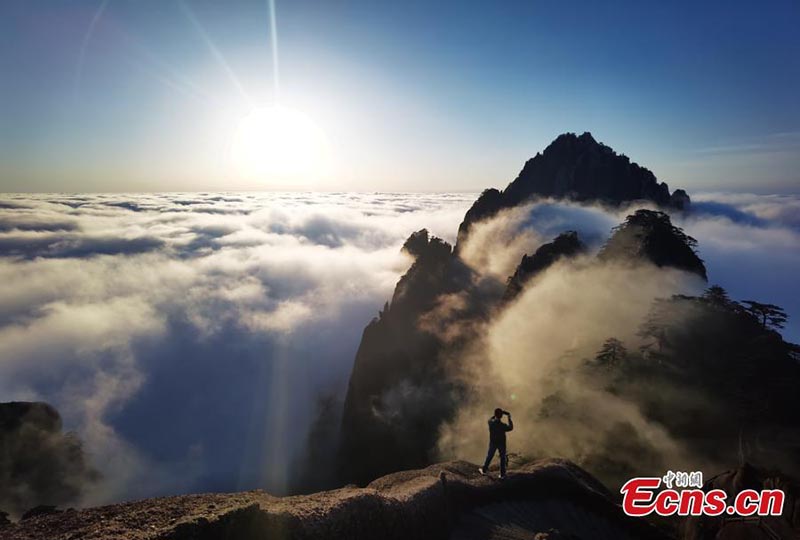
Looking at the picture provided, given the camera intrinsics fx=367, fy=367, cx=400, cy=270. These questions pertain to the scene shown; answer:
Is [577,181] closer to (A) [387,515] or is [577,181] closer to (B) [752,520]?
(B) [752,520]

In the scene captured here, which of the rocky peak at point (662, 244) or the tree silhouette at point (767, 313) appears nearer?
the tree silhouette at point (767, 313)

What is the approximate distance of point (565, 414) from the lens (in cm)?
3878

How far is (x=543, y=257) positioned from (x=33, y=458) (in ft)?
307

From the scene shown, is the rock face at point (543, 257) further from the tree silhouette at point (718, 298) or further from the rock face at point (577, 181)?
the rock face at point (577, 181)

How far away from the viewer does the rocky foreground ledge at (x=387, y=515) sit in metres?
11.9

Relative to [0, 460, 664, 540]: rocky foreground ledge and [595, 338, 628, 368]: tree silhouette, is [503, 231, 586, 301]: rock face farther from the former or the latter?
[0, 460, 664, 540]: rocky foreground ledge

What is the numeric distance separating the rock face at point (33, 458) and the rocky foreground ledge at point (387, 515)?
6218 centimetres

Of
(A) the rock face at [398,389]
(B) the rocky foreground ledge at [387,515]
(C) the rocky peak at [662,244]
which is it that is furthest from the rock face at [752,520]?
(A) the rock face at [398,389]

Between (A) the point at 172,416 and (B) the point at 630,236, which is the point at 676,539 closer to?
(B) the point at 630,236

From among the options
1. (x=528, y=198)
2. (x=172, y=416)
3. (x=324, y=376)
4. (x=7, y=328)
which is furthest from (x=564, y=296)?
(x=7, y=328)

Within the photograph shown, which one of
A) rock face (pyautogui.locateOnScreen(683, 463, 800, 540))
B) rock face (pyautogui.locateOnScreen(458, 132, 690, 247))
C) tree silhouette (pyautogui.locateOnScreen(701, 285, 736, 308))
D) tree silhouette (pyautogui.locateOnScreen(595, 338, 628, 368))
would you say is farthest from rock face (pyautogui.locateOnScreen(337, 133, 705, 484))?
rock face (pyautogui.locateOnScreen(683, 463, 800, 540))

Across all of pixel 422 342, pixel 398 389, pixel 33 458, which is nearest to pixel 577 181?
pixel 422 342

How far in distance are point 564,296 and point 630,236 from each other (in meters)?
12.7

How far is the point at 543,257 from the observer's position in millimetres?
→ 66062
